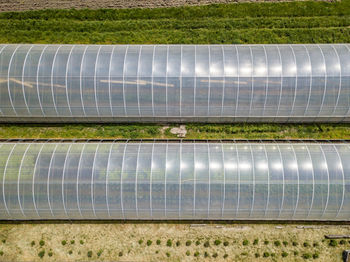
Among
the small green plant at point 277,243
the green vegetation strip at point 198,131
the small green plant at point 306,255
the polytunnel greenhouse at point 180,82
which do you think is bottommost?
the small green plant at point 306,255

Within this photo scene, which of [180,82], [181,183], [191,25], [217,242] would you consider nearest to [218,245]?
[217,242]

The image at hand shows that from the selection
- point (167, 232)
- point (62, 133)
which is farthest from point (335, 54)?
point (62, 133)

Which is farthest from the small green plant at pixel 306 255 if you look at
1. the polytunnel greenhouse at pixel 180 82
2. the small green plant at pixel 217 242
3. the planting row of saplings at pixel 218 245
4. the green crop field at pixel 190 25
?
the green crop field at pixel 190 25

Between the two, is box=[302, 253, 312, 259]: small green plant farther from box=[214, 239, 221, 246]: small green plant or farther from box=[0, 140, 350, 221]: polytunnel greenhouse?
box=[214, 239, 221, 246]: small green plant

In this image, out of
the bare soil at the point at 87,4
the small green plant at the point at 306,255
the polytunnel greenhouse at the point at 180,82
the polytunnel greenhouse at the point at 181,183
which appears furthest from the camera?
the bare soil at the point at 87,4

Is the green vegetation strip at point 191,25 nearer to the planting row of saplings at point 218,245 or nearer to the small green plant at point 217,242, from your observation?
the small green plant at point 217,242

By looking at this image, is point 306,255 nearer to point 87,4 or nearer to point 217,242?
point 217,242
